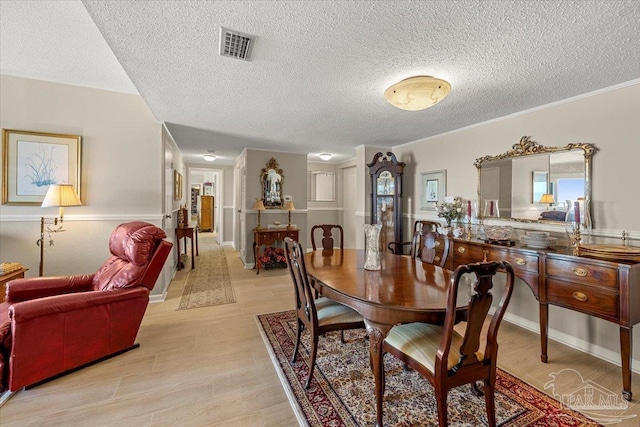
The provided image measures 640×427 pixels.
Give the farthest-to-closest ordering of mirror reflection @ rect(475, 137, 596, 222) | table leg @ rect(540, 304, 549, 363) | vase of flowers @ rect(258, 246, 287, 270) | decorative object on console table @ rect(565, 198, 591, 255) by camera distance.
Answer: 1. vase of flowers @ rect(258, 246, 287, 270)
2. mirror reflection @ rect(475, 137, 596, 222)
3. decorative object on console table @ rect(565, 198, 591, 255)
4. table leg @ rect(540, 304, 549, 363)

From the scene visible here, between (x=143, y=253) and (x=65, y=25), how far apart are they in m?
1.94

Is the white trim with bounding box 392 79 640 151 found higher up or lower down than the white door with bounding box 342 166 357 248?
higher up

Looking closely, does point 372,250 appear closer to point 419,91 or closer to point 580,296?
point 419,91

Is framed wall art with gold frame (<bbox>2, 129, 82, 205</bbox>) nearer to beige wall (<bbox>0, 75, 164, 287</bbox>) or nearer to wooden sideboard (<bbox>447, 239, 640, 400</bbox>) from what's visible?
beige wall (<bbox>0, 75, 164, 287</bbox>)

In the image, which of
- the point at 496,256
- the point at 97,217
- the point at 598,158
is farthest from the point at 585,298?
the point at 97,217

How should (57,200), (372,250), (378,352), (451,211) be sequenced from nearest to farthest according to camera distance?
1. (378,352)
2. (372,250)
3. (57,200)
4. (451,211)

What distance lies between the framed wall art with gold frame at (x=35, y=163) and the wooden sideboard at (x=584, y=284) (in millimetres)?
4486

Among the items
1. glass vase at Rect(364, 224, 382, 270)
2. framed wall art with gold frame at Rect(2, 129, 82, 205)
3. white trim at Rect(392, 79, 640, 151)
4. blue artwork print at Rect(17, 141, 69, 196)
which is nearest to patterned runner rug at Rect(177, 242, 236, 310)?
framed wall art with gold frame at Rect(2, 129, 82, 205)

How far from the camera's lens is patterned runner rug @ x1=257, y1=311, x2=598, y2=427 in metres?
1.55

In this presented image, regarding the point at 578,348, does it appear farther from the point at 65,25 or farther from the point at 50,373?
the point at 65,25

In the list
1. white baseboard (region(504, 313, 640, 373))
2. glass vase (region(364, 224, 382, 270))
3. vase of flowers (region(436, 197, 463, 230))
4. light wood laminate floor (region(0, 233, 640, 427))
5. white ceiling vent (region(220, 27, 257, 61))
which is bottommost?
light wood laminate floor (region(0, 233, 640, 427))

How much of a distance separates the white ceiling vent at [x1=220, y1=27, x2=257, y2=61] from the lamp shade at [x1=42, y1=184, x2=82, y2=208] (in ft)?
7.26

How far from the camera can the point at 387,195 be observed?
4.43 metres

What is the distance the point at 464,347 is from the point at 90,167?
3.94 metres
